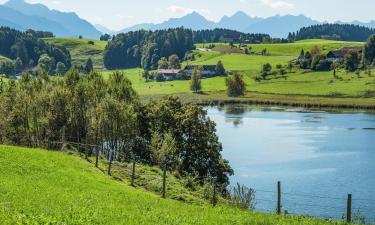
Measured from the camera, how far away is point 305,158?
349 feet

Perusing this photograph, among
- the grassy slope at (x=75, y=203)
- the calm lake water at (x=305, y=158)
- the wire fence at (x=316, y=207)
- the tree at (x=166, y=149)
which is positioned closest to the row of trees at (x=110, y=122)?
the tree at (x=166, y=149)

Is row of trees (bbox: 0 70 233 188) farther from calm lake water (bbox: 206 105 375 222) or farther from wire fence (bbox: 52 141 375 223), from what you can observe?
calm lake water (bbox: 206 105 375 222)

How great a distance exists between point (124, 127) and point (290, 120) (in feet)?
333

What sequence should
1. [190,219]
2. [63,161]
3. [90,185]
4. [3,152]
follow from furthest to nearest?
[63,161] → [3,152] → [90,185] → [190,219]

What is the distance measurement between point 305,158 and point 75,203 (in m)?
84.2

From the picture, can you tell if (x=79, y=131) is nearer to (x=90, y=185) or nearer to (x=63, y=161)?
(x=63, y=161)

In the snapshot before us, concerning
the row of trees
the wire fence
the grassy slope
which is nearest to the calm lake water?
the wire fence

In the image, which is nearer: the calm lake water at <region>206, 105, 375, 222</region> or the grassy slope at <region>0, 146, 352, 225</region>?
the grassy slope at <region>0, 146, 352, 225</region>

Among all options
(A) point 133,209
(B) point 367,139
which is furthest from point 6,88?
(B) point 367,139

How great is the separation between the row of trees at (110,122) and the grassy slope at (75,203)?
99.0ft

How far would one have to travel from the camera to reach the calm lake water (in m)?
72.0

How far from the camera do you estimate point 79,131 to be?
289 ft

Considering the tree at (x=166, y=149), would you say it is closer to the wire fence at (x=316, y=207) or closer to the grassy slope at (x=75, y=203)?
the wire fence at (x=316, y=207)

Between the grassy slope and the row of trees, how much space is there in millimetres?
30168
